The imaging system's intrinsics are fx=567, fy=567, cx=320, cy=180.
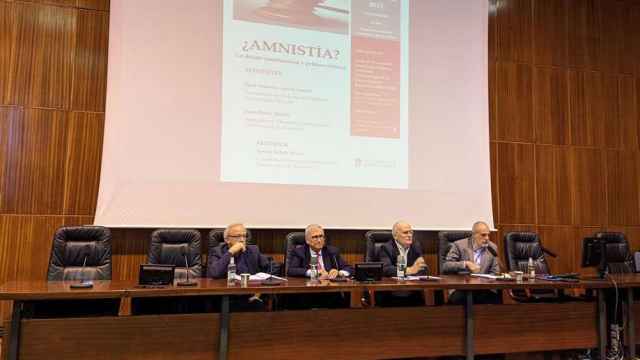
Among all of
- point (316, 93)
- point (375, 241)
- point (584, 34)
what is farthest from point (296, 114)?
point (584, 34)

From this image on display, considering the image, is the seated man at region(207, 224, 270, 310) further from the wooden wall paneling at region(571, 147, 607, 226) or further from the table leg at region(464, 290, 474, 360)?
the wooden wall paneling at region(571, 147, 607, 226)

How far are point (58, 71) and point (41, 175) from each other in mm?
878

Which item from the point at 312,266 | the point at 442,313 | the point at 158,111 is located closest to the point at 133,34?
the point at 158,111

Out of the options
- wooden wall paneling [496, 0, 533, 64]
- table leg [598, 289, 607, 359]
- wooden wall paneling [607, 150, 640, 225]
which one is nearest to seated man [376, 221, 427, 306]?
table leg [598, 289, 607, 359]

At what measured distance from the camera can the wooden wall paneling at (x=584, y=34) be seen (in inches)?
247

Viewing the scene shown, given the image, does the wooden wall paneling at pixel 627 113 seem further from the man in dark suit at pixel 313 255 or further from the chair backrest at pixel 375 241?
the man in dark suit at pixel 313 255

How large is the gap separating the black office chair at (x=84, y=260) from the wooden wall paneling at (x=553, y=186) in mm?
4261

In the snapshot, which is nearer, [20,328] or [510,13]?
[20,328]

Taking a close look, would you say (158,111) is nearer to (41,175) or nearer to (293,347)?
(41,175)

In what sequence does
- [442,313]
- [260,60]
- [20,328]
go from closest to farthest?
[20,328] < [442,313] < [260,60]

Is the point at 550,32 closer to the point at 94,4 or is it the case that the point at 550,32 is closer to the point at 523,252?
the point at 523,252

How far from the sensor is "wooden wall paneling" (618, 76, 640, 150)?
6.38 m

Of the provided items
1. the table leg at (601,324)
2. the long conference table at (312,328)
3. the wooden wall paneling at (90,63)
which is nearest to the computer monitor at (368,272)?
the long conference table at (312,328)

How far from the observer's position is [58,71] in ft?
15.5
